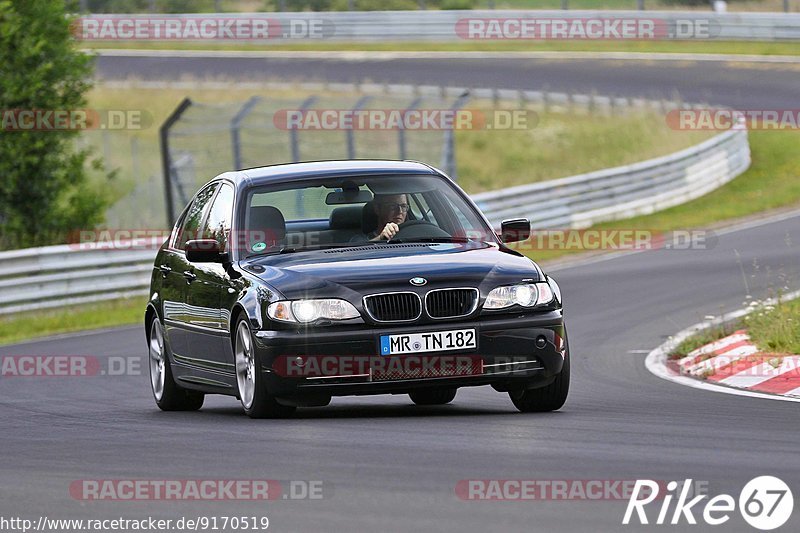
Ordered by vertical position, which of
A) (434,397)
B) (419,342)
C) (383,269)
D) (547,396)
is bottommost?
(434,397)

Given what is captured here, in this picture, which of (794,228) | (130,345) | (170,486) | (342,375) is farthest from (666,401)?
(794,228)

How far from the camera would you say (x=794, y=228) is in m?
25.0

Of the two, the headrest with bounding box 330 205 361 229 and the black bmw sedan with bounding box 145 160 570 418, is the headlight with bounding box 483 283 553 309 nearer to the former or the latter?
the black bmw sedan with bounding box 145 160 570 418

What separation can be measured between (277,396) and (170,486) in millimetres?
2240

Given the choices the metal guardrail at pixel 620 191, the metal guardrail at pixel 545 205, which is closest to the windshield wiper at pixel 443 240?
the metal guardrail at pixel 545 205

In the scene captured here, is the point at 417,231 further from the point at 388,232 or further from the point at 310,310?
the point at 310,310

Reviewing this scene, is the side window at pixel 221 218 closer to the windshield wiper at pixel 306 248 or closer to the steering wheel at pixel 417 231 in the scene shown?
the windshield wiper at pixel 306 248

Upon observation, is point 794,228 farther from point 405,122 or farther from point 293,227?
point 293,227

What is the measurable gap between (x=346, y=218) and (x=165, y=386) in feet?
6.46

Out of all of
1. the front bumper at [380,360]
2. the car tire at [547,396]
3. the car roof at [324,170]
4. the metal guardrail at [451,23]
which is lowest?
the car tire at [547,396]

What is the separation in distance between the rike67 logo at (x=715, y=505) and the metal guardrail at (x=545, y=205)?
1476cm

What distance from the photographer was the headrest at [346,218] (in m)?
10.3

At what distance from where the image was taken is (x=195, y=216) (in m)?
11.5

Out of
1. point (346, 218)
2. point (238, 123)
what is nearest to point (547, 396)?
point (346, 218)
